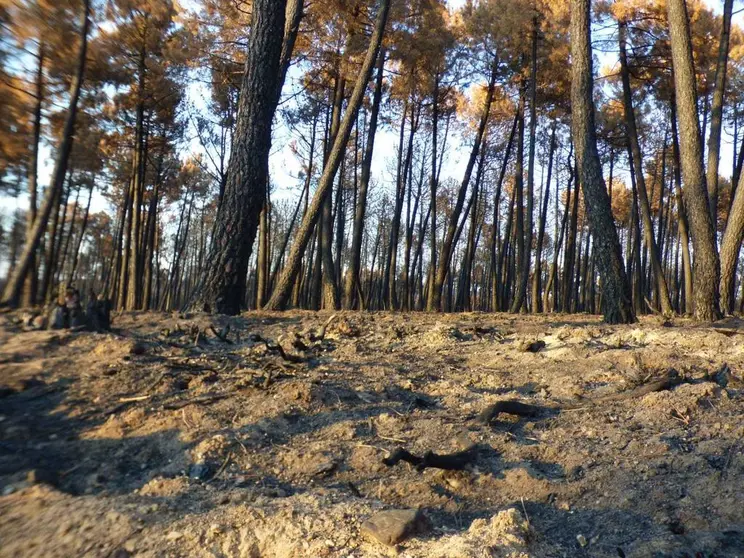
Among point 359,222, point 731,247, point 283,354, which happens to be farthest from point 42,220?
point 731,247

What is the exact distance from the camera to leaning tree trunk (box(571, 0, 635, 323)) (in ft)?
20.4

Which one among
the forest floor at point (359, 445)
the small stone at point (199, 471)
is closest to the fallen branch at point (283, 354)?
the forest floor at point (359, 445)

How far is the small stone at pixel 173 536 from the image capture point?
1993mm

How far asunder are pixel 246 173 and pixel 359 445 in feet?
13.6

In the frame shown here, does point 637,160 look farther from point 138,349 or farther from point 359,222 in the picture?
point 138,349

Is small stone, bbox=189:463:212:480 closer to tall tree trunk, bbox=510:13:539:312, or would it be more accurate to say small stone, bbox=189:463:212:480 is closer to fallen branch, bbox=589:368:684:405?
fallen branch, bbox=589:368:684:405

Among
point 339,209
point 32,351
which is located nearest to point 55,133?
point 32,351

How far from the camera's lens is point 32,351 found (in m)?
3.84

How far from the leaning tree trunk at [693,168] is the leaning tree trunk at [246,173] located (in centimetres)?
499

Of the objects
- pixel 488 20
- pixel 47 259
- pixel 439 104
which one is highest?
pixel 488 20

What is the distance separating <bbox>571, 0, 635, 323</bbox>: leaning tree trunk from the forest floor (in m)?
Answer: 1.65

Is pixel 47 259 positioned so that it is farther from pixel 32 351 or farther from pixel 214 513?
pixel 214 513

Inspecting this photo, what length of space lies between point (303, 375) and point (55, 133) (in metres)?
6.17

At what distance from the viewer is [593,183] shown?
21.1 ft
